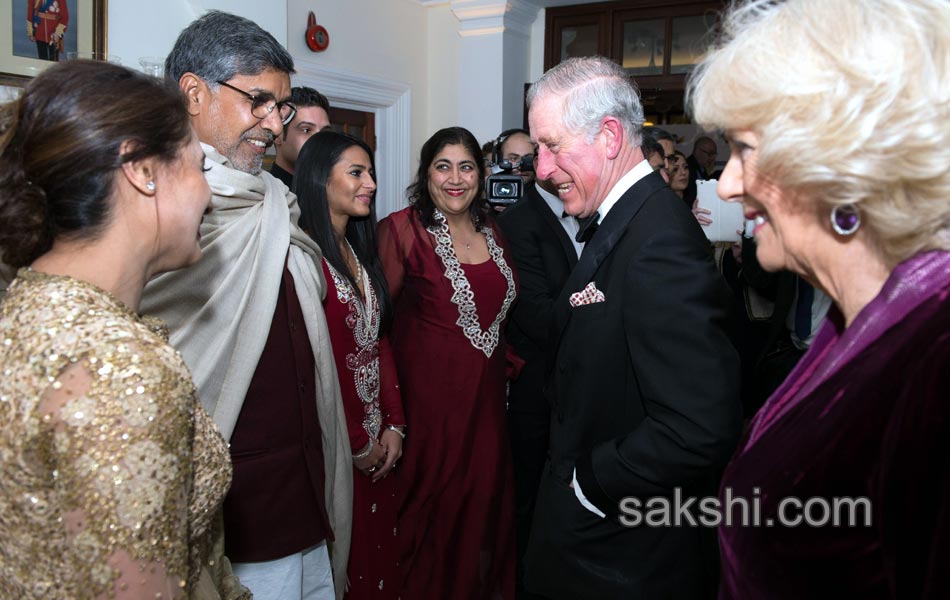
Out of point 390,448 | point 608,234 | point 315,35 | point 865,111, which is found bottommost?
point 390,448

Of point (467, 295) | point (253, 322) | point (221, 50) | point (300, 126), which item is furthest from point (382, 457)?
point (300, 126)

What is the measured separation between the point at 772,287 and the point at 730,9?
261 centimetres

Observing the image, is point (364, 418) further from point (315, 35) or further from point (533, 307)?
point (315, 35)

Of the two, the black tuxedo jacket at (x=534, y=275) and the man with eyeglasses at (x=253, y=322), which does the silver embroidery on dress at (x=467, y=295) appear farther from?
the man with eyeglasses at (x=253, y=322)

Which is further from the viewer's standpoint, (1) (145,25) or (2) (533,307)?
(1) (145,25)

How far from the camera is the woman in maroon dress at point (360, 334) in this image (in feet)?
7.53

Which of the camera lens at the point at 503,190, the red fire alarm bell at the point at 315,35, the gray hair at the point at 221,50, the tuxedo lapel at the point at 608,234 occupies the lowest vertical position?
the camera lens at the point at 503,190

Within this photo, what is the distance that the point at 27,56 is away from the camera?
2828mm

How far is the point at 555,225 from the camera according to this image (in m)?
3.01

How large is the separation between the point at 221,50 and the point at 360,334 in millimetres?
915

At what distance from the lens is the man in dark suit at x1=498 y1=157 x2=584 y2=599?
2.94 meters

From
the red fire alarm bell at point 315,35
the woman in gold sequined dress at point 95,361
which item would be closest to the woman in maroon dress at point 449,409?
the woman in gold sequined dress at point 95,361

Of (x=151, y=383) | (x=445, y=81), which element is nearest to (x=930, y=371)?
(x=151, y=383)

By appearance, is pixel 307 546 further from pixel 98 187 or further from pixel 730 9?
pixel 730 9
